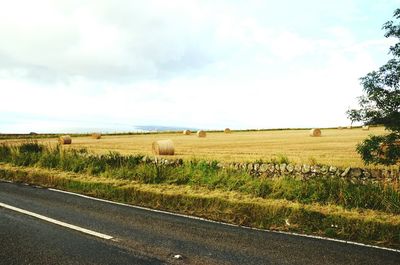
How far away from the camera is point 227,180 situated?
12.9 m

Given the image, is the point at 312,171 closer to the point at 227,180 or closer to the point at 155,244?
the point at 227,180

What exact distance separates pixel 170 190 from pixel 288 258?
6.46 metres

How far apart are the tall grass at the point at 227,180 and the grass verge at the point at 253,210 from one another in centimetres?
55

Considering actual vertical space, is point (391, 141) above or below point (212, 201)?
above

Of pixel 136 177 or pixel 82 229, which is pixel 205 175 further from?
pixel 82 229

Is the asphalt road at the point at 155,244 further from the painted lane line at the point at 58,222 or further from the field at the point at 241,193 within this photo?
Result: the field at the point at 241,193

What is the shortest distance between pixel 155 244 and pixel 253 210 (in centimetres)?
353

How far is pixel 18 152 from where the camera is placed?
21.0m

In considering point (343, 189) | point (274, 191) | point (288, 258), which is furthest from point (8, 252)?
point (343, 189)

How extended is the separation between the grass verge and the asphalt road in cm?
Result: 92

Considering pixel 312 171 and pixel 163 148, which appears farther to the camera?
pixel 163 148

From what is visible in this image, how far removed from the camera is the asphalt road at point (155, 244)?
241 inches

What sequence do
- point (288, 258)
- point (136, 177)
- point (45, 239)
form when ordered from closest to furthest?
1. point (288, 258)
2. point (45, 239)
3. point (136, 177)

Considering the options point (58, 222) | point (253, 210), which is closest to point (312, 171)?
point (253, 210)
